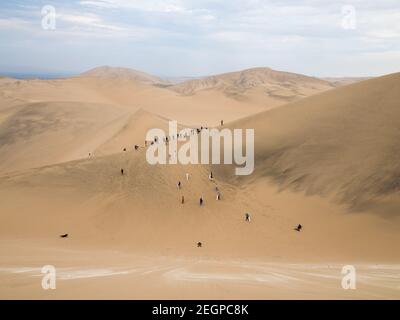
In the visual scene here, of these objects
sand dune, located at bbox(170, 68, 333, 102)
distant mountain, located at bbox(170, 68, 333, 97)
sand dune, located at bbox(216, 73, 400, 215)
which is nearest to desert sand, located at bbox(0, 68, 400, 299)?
sand dune, located at bbox(216, 73, 400, 215)

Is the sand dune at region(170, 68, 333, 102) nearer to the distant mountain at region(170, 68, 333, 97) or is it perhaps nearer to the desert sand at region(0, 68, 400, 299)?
the distant mountain at region(170, 68, 333, 97)

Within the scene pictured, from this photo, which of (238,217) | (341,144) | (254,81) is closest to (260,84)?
(254,81)

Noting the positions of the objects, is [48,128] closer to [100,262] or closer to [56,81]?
[100,262]

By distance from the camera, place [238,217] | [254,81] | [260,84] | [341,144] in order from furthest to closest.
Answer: [254,81], [260,84], [341,144], [238,217]

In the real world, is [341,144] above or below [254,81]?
below

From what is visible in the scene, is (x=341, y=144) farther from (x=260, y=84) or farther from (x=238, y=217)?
(x=260, y=84)

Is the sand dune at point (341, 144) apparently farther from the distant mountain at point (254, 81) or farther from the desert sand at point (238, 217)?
the distant mountain at point (254, 81)

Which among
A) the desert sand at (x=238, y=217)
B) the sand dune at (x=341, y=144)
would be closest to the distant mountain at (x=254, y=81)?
the sand dune at (x=341, y=144)
